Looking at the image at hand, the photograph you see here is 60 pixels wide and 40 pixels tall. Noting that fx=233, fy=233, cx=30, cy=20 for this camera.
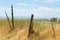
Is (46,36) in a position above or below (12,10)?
below

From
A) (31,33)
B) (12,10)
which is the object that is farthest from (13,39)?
(12,10)

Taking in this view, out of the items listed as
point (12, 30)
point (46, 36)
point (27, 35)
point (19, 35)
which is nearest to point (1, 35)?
point (12, 30)

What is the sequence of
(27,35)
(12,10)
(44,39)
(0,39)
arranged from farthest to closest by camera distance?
1. (12,10)
2. (0,39)
3. (27,35)
4. (44,39)

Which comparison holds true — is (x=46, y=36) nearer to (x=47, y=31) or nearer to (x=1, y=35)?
(x=47, y=31)

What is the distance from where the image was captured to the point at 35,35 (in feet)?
73.8

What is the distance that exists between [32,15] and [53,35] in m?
3.13

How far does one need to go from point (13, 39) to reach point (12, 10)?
617 centimetres

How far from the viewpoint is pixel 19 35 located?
965 inches

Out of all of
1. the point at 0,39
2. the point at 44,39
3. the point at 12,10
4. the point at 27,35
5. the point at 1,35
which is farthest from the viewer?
the point at 12,10

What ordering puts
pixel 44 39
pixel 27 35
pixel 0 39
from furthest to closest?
pixel 0 39 → pixel 27 35 → pixel 44 39

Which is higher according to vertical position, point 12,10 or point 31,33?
point 12,10

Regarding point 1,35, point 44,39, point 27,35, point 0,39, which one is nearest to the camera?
point 44,39

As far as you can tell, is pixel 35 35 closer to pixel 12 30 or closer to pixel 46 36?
pixel 46 36

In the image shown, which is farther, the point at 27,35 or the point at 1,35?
the point at 1,35
